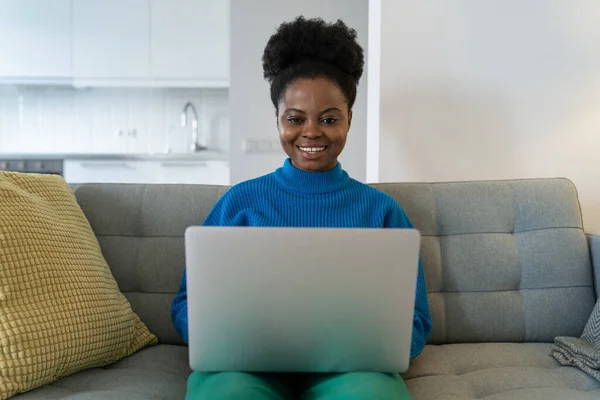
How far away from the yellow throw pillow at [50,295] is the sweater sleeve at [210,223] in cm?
13

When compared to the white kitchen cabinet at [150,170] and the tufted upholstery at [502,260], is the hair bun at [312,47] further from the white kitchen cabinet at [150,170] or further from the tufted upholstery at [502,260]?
the white kitchen cabinet at [150,170]

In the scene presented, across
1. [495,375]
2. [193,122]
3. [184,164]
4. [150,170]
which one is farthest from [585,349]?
[193,122]

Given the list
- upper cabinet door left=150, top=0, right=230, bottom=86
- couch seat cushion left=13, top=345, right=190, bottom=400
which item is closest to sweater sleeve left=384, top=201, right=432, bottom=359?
couch seat cushion left=13, top=345, right=190, bottom=400

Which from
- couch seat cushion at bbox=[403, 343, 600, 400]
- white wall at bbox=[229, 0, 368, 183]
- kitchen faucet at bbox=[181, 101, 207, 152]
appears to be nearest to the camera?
couch seat cushion at bbox=[403, 343, 600, 400]

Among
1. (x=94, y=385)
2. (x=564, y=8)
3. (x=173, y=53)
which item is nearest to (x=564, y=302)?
(x=564, y=8)

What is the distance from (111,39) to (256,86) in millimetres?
1460

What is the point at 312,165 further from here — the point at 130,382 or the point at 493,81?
the point at 493,81

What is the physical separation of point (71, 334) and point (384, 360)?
2.11 ft

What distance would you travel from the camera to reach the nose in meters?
1.34

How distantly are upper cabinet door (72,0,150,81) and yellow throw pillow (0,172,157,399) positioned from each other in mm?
3137

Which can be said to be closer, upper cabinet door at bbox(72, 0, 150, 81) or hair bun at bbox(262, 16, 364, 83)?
hair bun at bbox(262, 16, 364, 83)

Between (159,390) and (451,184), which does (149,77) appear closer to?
(451,184)

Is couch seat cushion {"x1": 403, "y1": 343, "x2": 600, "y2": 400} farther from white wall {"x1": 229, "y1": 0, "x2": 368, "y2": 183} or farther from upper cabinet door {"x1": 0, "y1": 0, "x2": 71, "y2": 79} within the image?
upper cabinet door {"x1": 0, "y1": 0, "x2": 71, "y2": 79}

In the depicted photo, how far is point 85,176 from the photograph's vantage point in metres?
4.24
